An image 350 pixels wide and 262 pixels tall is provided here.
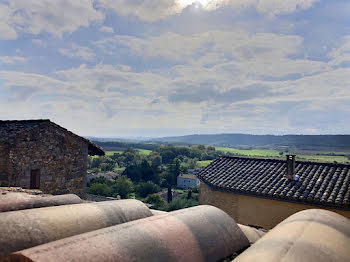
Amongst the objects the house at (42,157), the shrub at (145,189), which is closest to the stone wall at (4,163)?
the house at (42,157)

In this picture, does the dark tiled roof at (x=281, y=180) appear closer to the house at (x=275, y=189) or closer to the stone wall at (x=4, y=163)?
the house at (x=275, y=189)

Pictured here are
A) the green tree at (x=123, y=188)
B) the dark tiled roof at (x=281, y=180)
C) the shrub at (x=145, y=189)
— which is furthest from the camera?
the shrub at (x=145, y=189)

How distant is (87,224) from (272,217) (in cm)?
1127

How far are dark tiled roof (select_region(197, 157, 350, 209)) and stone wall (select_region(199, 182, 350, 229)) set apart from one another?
30 cm

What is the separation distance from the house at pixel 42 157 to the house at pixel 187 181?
65.6 metres

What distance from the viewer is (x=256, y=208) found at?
12500mm

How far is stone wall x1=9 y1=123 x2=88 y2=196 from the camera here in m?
10.3

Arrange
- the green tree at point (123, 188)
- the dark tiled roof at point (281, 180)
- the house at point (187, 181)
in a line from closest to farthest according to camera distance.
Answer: the dark tiled roof at point (281, 180), the green tree at point (123, 188), the house at point (187, 181)

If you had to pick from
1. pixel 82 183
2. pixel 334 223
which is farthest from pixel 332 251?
pixel 82 183

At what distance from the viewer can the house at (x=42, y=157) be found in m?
9.99

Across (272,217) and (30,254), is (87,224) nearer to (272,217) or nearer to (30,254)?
(30,254)

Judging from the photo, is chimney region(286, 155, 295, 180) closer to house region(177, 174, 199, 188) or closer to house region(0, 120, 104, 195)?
house region(0, 120, 104, 195)

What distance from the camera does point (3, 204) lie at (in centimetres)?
277

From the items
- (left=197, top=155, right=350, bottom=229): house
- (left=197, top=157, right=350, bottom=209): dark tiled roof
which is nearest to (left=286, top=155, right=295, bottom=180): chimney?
(left=197, top=155, right=350, bottom=229): house
